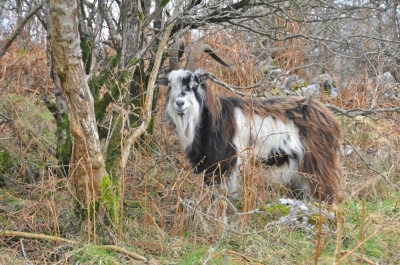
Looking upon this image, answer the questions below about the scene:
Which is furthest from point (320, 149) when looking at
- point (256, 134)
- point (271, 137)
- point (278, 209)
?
point (278, 209)

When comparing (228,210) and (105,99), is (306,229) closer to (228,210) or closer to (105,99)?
(228,210)

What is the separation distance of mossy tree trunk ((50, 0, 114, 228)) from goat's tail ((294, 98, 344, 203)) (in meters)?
2.34

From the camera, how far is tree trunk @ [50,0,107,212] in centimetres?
345

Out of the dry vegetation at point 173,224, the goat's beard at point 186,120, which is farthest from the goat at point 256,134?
the dry vegetation at point 173,224

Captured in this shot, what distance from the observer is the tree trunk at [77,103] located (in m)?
3.45

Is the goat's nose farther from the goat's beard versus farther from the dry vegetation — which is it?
the dry vegetation

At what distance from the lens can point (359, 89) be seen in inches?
379

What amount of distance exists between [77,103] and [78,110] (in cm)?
5

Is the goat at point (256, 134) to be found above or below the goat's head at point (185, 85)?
below

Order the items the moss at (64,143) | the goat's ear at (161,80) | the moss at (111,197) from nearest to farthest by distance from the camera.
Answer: the moss at (111,197)
the moss at (64,143)
the goat's ear at (161,80)

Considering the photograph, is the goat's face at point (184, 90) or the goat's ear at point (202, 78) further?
the goat's ear at point (202, 78)

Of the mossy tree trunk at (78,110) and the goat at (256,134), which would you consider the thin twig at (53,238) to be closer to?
the mossy tree trunk at (78,110)

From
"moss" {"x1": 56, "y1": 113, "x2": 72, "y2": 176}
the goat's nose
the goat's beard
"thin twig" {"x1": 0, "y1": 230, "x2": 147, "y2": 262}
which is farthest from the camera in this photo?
the goat's beard

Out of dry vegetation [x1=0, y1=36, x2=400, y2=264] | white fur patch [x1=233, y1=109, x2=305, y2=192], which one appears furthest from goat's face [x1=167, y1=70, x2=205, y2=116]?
dry vegetation [x1=0, y1=36, x2=400, y2=264]
